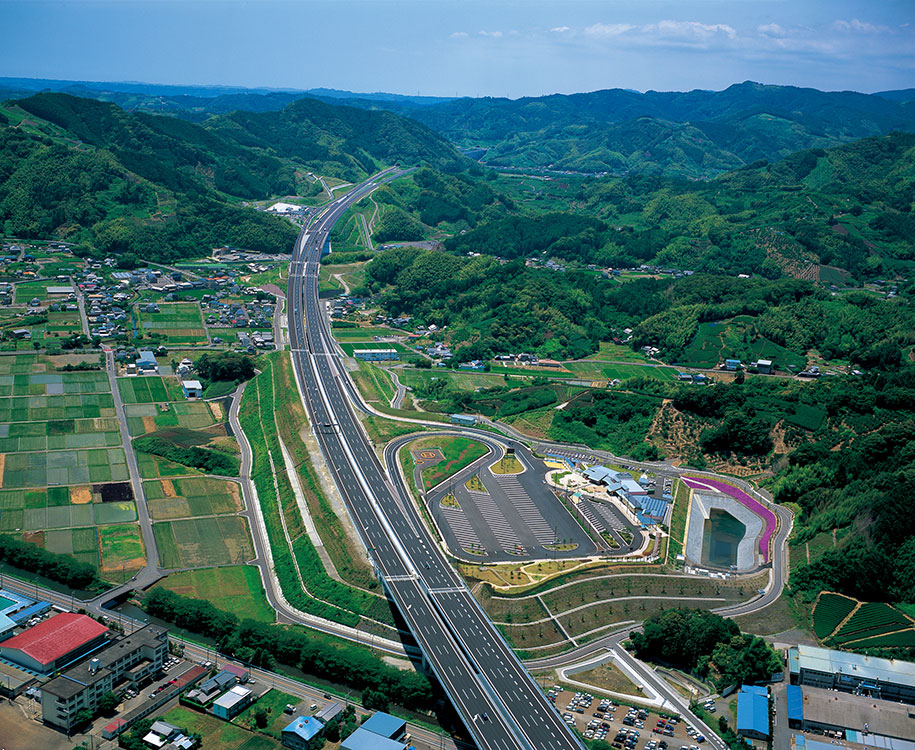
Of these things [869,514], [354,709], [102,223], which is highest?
[102,223]

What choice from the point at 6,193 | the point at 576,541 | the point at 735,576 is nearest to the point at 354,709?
the point at 576,541

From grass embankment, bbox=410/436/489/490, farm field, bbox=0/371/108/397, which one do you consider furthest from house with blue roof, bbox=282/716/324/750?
farm field, bbox=0/371/108/397

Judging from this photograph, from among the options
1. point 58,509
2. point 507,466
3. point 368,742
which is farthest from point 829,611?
point 58,509

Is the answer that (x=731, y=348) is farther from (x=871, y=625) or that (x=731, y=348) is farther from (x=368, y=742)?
(x=368, y=742)

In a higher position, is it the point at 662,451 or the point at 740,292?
the point at 740,292

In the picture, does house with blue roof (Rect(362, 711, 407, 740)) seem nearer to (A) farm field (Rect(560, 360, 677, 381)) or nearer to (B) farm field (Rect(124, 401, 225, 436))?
(B) farm field (Rect(124, 401, 225, 436))

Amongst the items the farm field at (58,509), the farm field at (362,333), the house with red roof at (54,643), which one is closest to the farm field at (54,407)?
the farm field at (58,509)

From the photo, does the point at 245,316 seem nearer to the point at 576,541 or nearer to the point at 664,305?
the point at 664,305
